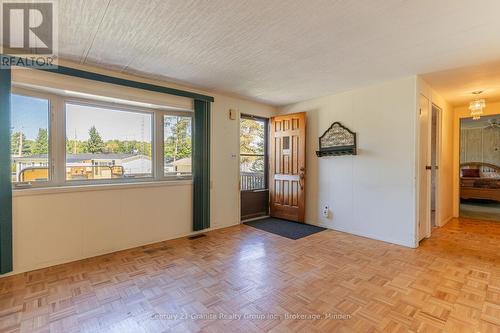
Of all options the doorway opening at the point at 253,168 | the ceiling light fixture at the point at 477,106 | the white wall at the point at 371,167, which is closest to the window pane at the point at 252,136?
the doorway opening at the point at 253,168

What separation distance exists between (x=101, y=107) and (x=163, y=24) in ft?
6.12

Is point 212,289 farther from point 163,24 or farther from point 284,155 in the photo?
point 284,155

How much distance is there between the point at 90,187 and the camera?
311 centimetres

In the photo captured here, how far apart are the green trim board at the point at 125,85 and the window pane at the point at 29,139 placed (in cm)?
26

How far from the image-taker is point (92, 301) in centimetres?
213

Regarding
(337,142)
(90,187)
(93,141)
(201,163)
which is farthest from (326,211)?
(93,141)

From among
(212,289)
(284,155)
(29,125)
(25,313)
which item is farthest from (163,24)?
(284,155)

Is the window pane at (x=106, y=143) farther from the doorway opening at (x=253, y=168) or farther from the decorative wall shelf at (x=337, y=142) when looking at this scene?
the decorative wall shelf at (x=337, y=142)

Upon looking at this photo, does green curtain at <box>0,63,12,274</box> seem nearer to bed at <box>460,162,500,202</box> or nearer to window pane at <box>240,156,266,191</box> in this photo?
window pane at <box>240,156,266,191</box>

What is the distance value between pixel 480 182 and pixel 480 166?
148cm

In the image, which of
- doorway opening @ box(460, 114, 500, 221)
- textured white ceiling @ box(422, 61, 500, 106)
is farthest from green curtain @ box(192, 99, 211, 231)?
doorway opening @ box(460, 114, 500, 221)

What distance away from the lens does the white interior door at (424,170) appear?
11.8 feet

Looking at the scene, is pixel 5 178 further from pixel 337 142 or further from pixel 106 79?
pixel 337 142

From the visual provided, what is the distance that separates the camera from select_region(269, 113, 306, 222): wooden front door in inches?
187
